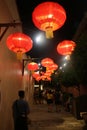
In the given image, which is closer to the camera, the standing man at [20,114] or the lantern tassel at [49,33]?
the lantern tassel at [49,33]

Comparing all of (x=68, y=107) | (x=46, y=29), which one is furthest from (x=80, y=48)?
(x=68, y=107)

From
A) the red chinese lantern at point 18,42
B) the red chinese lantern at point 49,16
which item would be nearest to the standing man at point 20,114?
the red chinese lantern at point 18,42

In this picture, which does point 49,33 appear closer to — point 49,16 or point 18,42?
point 49,16

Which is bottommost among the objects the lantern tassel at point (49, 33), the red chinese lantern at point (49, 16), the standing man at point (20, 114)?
the standing man at point (20, 114)

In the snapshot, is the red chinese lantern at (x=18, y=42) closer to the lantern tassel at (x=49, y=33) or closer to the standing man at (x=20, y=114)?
the standing man at (x=20, y=114)

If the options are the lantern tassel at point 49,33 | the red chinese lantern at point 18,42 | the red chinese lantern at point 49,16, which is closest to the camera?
the red chinese lantern at point 49,16

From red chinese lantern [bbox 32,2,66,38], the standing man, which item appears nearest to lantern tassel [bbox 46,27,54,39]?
red chinese lantern [bbox 32,2,66,38]

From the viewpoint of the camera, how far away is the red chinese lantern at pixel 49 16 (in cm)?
709

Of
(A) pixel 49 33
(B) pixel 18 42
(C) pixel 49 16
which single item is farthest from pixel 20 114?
(C) pixel 49 16

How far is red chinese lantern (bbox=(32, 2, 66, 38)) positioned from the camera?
709 centimetres

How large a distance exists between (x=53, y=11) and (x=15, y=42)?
242cm

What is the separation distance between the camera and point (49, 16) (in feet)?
23.7

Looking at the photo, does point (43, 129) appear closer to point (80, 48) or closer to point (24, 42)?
point (80, 48)

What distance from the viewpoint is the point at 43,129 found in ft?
48.0
